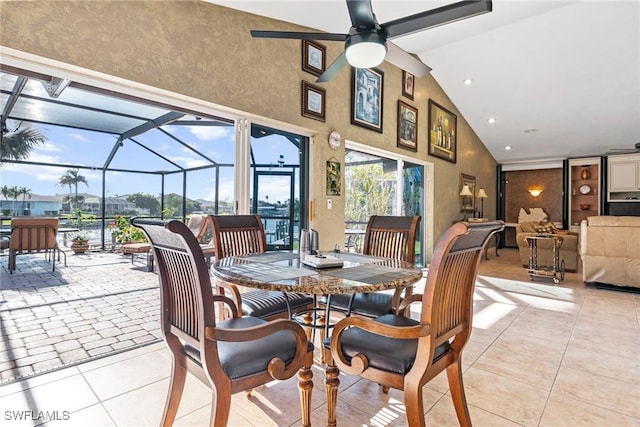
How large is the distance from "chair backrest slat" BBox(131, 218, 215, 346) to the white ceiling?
254 centimetres

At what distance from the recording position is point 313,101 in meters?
3.93

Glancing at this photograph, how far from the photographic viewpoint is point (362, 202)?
512 centimetres

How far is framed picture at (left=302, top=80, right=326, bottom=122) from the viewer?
380cm

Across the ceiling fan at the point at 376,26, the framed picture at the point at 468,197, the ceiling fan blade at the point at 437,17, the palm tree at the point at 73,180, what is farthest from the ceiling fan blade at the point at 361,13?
the palm tree at the point at 73,180

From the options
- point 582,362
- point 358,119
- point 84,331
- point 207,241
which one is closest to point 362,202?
point 358,119

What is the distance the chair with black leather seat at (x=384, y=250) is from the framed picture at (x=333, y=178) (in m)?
1.51

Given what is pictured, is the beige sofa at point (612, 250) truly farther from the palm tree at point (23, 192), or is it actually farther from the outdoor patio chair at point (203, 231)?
the palm tree at point (23, 192)

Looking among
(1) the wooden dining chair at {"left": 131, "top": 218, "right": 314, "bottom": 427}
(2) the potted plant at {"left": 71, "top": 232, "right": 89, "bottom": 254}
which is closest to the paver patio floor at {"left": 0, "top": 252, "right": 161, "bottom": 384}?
(2) the potted plant at {"left": 71, "top": 232, "right": 89, "bottom": 254}

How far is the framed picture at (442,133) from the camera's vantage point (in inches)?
249

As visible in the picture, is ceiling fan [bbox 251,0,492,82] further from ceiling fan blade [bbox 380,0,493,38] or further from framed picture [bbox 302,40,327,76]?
framed picture [bbox 302,40,327,76]

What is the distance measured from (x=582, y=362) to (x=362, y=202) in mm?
3275

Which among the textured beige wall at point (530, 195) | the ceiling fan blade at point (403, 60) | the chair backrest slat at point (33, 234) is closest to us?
the ceiling fan blade at point (403, 60)

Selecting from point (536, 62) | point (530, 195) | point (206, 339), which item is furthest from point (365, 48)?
point (530, 195)

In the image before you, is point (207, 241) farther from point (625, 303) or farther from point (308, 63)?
point (625, 303)
